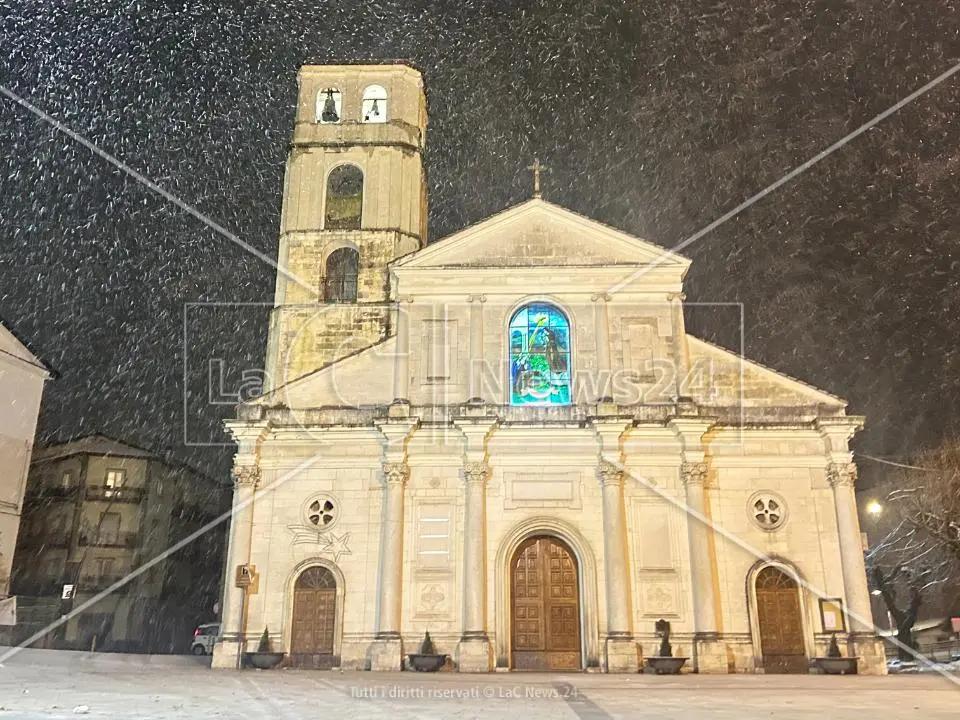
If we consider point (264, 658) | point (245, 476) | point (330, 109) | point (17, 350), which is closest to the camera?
point (264, 658)

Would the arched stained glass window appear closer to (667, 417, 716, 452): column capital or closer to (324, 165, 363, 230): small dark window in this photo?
(667, 417, 716, 452): column capital

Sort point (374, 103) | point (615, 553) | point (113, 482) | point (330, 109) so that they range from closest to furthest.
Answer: point (615, 553) → point (330, 109) → point (374, 103) → point (113, 482)

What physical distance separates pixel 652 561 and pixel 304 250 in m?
15.2

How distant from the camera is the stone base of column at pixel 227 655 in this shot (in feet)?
65.1

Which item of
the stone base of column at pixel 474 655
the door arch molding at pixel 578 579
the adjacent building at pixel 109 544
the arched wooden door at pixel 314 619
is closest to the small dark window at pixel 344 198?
the arched wooden door at pixel 314 619

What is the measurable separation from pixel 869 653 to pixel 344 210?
67.1 ft

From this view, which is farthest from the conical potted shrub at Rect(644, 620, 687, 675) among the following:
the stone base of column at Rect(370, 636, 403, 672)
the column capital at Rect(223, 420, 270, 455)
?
the column capital at Rect(223, 420, 270, 455)

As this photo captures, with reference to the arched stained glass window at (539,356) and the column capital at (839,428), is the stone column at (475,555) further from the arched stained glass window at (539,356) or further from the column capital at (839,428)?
the column capital at (839,428)

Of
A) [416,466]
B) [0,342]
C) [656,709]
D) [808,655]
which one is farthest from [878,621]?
[0,342]

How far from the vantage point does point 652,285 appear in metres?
22.7

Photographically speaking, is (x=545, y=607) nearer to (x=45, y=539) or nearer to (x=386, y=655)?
Answer: (x=386, y=655)

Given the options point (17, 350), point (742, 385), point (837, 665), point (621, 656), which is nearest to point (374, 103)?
point (17, 350)

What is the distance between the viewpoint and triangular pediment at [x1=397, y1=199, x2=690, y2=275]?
2284 centimetres

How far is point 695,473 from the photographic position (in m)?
20.8
